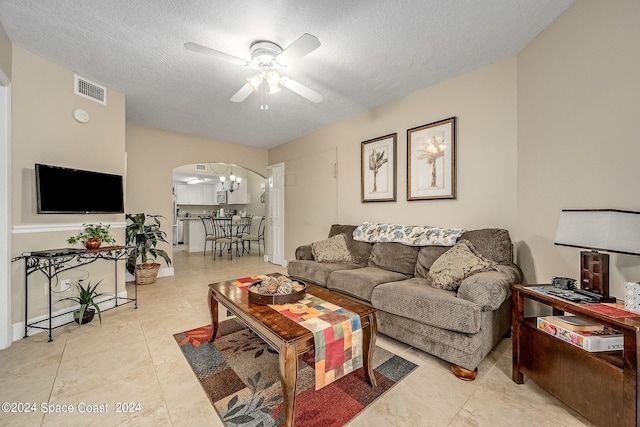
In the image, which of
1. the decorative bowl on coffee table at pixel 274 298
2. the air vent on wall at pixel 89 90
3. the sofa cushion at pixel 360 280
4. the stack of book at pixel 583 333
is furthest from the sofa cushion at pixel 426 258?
the air vent on wall at pixel 89 90

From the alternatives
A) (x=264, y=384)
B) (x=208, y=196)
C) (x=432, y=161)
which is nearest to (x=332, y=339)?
(x=264, y=384)

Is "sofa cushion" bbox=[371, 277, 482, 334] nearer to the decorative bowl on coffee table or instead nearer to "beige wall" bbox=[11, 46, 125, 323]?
the decorative bowl on coffee table

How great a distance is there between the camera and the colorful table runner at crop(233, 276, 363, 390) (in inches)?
54.2

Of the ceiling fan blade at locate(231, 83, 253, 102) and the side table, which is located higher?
the ceiling fan blade at locate(231, 83, 253, 102)

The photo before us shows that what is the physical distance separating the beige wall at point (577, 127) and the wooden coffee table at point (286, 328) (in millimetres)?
1576

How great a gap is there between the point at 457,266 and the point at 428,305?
Answer: 48 cm

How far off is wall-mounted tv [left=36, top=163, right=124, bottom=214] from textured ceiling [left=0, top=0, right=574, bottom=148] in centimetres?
109

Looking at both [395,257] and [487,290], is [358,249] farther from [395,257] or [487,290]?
[487,290]

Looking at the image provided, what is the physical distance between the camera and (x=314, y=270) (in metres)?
2.99

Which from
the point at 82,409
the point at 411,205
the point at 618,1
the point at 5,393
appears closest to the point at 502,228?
the point at 411,205

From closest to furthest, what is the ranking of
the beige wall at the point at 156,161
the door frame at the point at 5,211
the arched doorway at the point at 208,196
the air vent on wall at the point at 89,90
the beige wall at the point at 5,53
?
the beige wall at the point at 5,53, the door frame at the point at 5,211, the air vent on wall at the point at 89,90, the beige wall at the point at 156,161, the arched doorway at the point at 208,196

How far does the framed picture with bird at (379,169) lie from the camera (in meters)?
3.42

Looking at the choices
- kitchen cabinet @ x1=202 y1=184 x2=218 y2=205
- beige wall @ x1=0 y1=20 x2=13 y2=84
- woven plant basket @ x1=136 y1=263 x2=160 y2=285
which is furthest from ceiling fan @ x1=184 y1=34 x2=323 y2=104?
kitchen cabinet @ x1=202 y1=184 x2=218 y2=205

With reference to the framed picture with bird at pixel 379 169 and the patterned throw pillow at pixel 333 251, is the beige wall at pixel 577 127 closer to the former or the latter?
the framed picture with bird at pixel 379 169
